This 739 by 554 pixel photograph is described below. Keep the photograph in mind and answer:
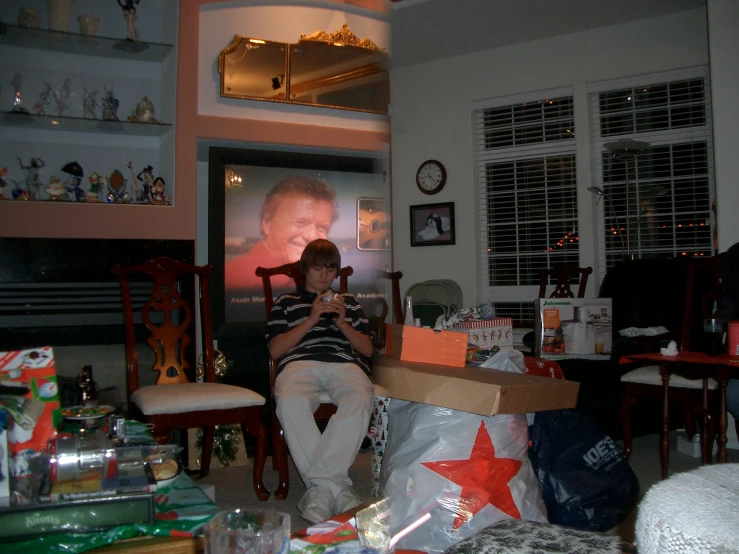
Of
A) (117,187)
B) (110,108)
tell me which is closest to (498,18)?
(110,108)

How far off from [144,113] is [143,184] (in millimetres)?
400

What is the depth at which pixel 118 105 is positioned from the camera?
11.9ft

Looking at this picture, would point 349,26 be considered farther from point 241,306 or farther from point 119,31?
point 241,306

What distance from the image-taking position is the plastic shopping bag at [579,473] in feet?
7.04

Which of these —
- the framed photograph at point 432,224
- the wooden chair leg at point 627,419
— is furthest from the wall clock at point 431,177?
the wooden chair leg at point 627,419

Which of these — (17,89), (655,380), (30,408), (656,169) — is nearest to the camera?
(30,408)

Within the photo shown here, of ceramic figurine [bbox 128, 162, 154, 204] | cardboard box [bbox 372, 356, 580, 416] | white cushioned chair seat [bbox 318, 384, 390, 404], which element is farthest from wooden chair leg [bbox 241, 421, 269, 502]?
ceramic figurine [bbox 128, 162, 154, 204]

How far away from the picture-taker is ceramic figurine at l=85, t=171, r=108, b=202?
340 centimetres

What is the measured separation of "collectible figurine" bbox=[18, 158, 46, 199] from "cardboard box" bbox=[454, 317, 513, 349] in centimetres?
231

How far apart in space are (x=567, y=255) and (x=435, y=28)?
2185 mm

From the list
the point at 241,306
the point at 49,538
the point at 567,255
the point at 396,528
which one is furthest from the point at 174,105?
the point at 567,255

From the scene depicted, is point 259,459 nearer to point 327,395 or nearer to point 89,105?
point 327,395

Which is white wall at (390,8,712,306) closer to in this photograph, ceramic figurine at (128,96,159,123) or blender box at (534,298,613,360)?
blender box at (534,298,613,360)

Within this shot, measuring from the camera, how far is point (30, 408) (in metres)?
1.17
